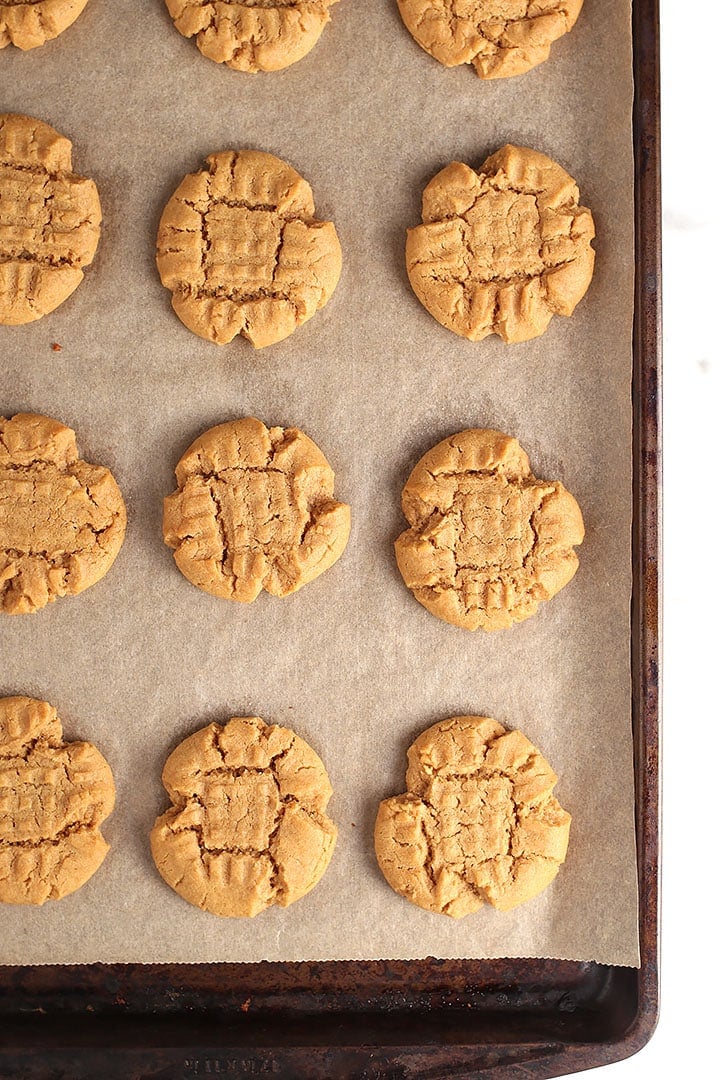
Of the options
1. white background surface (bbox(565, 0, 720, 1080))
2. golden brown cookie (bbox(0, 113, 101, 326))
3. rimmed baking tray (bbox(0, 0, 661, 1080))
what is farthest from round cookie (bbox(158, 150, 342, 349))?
white background surface (bbox(565, 0, 720, 1080))

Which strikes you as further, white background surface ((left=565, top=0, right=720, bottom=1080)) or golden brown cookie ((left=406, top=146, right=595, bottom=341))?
white background surface ((left=565, top=0, right=720, bottom=1080))

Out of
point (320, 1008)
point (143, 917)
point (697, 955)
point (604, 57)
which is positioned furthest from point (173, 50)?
point (697, 955)

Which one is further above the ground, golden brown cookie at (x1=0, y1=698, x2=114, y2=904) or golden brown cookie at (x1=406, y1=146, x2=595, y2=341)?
golden brown cookie at (x1=406, y1=146, x2=595, y2=341)

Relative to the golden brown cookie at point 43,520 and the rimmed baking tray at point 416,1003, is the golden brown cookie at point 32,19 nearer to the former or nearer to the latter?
the golden brown cookie at point 43,520

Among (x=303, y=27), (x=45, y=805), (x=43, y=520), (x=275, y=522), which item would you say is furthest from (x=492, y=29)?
(x=45, y=805)

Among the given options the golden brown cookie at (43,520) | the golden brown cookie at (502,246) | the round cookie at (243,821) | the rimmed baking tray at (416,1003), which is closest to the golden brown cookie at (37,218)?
the golden brown cookie at (43,520)

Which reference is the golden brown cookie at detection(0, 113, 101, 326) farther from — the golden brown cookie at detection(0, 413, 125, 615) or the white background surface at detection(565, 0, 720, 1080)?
the white background surface at detection(565, 0, 720, 1080)

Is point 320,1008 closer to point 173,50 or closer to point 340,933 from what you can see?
point 340,933
